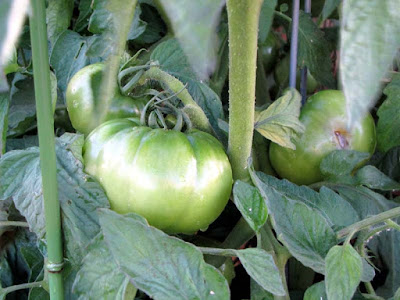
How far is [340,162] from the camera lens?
468mm

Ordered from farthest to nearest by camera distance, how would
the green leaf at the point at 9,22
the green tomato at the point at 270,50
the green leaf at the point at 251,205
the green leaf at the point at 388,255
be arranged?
the green tomato at the point at 270,50 → the green leaf at the point at 388,255 → the green leaf at the point at 251,205 → the green leaf at the point at 9,22

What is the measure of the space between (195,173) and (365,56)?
0.25 metres

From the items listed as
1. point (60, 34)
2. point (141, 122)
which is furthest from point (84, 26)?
point (141, 122)

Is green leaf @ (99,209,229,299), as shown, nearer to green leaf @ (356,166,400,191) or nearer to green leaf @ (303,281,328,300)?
green leaf @ (303,281,328,300)

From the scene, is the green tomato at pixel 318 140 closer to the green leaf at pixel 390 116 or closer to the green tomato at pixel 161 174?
the green leaf at pixel 390 116

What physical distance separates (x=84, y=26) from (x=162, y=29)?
0.11 m

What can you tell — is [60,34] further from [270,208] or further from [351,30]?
[351,30]

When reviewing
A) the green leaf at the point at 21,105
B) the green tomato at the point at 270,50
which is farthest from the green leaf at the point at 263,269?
the green tomato at the point at 270,50

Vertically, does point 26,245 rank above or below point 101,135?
below

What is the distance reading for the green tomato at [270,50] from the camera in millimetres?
717

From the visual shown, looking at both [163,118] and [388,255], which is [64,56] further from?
[388,255]

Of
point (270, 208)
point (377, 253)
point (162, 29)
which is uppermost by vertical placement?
point (162, 29)

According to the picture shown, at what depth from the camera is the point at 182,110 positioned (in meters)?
0.41

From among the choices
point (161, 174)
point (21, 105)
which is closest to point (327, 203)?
point (161, 174)
